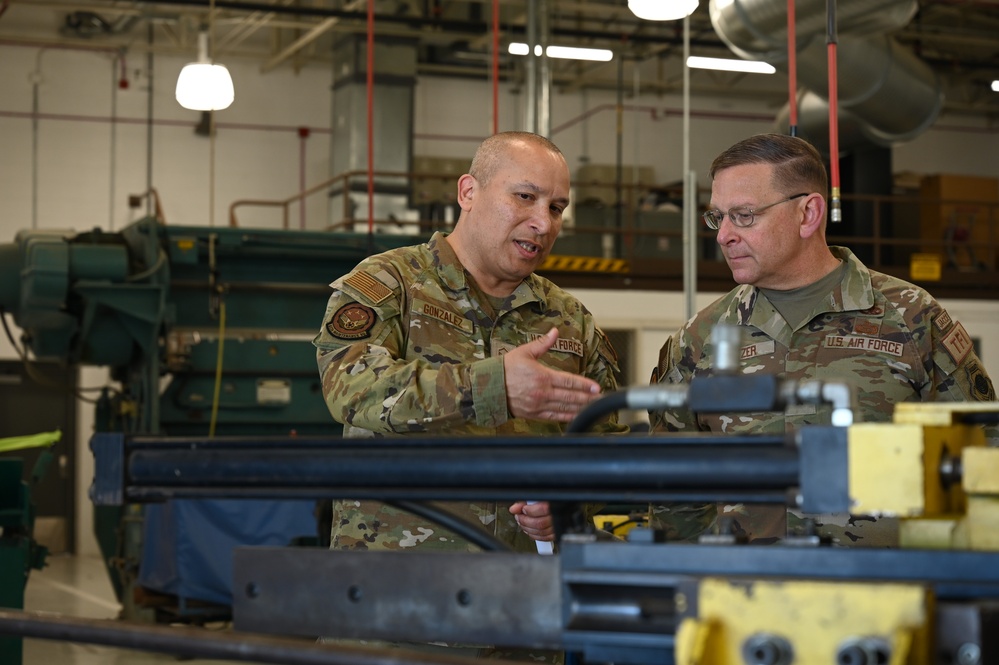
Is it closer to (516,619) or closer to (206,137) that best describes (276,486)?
(516,619)

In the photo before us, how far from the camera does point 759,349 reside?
2.70 metres

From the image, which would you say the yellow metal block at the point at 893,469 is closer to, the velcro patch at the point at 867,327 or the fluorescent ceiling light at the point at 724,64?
the velcro patch at the point at 867,327

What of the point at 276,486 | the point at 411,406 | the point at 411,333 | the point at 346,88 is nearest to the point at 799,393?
the point at 276,486

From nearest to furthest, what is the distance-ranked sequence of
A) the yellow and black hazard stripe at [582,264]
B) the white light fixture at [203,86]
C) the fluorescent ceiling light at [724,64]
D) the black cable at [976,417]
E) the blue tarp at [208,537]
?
the black cable at [976,417] < the blue tarp at [208,537] < the white light fixture at [203,86] < the yellow and black hazard stripe at [582,264] < the fluorescent ceiling light at [724,64]

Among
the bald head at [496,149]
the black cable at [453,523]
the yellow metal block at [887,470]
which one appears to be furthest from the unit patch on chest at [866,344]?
the yellow metal block at [887,470]

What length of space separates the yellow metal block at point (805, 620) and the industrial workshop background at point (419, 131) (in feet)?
31.6

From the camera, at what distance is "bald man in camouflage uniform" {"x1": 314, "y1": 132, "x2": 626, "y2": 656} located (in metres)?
2.23

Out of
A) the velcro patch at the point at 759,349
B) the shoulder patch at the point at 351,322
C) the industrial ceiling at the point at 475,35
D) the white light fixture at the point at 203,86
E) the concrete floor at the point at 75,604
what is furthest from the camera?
the industrial ceiling at the point at 475,35

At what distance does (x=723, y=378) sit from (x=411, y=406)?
3.16ft

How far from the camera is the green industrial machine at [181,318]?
7.13m

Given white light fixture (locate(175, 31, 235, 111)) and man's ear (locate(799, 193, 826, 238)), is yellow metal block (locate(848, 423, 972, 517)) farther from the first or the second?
white light fixture (locate(175, 31, 235, 111))

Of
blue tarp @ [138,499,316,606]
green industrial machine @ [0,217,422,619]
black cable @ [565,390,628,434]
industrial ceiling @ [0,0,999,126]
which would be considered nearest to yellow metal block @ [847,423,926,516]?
black cable @ [565,390,628,434]

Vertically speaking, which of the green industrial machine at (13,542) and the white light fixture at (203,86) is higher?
the white light fixture at (203,86)

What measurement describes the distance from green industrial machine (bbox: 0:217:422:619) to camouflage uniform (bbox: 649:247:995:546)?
200 inches
